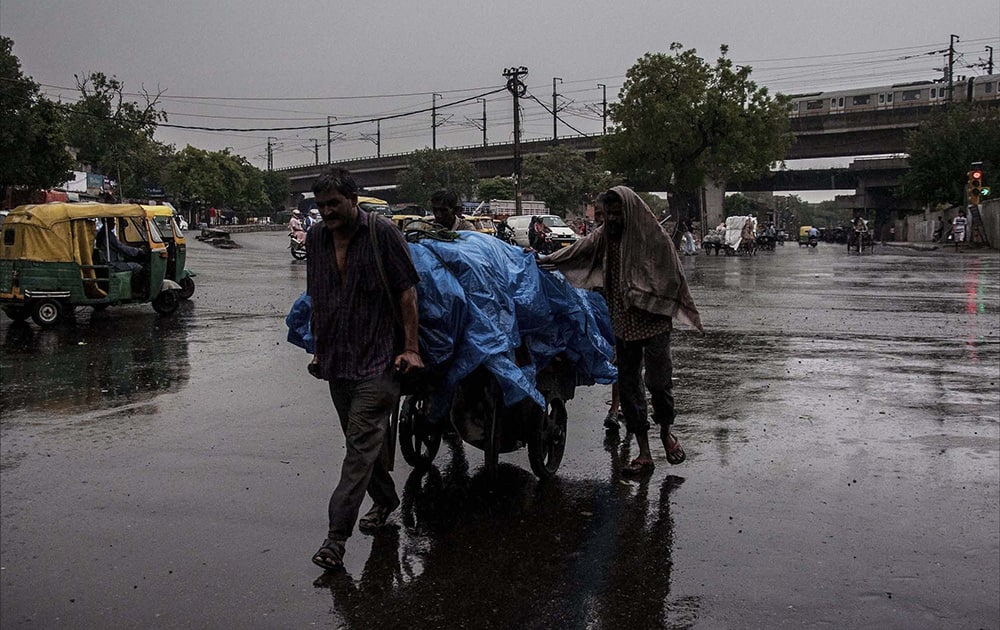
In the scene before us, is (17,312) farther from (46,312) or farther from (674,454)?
(674,454)

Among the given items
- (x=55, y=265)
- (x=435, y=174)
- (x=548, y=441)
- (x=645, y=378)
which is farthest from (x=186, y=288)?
(x=435, y=174)

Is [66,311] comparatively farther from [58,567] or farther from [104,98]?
[104,98]

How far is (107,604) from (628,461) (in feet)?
11.2

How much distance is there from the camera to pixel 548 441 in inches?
228

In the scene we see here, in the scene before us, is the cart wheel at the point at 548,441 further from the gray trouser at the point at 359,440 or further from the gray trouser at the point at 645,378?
the gray trouser at the point at 359,440

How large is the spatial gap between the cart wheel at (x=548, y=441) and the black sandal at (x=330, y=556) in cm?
159

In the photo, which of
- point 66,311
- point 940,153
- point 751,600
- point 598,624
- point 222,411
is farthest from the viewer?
point 940,153

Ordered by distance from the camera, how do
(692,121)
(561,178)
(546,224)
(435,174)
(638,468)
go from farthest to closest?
(435,174)
(561,178)
(692,121)
(546,224)
(638,468)

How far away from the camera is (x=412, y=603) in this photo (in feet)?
12.8

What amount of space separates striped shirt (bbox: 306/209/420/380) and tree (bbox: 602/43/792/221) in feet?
142

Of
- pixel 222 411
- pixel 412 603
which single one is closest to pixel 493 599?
pixel 412 603

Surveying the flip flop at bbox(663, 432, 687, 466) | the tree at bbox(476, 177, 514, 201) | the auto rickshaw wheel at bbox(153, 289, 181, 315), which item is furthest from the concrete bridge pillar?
the flip flop at bbox(663, 432, 687, 466)

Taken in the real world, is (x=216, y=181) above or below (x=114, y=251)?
above

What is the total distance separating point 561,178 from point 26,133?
153ft
